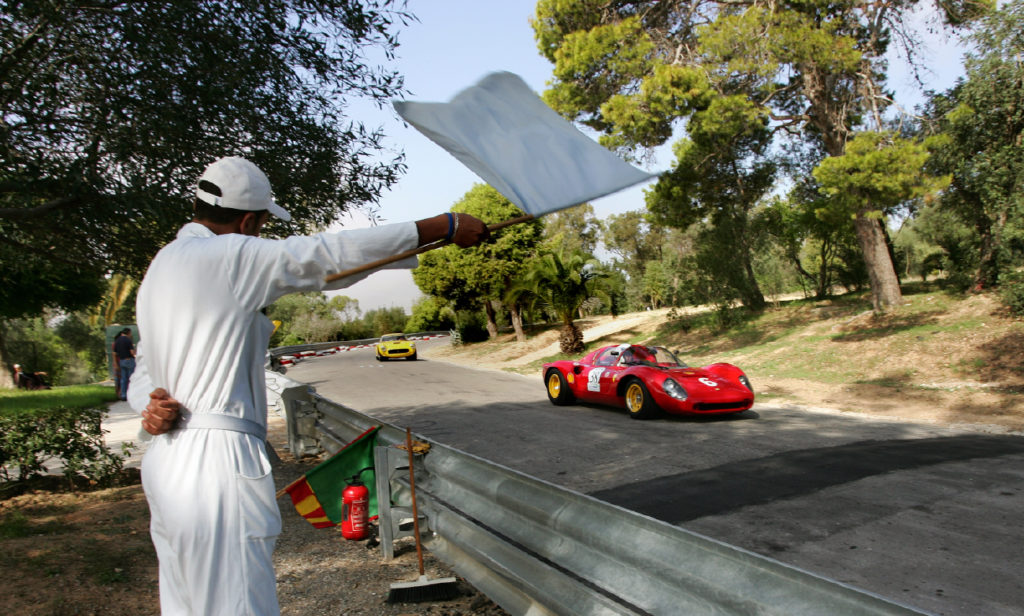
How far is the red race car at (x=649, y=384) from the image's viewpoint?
971cm

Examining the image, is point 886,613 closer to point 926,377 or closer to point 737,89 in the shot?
point 926,377

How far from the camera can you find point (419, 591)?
3.63m

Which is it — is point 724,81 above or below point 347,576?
above

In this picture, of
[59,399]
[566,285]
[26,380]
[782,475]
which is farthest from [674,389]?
[26,380]

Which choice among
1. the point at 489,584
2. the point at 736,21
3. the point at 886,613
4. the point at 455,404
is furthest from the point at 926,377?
the point at 886,613

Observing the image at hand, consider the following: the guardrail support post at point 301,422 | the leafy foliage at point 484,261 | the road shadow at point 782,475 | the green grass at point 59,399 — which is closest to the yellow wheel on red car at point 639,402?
the road shadow at point 782,475

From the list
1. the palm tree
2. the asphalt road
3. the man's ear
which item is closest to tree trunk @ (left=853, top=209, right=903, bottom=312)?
the asphalt road

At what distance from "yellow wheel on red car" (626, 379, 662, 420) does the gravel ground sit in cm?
594

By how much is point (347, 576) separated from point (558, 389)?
8354 mm

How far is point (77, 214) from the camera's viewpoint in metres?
5.59

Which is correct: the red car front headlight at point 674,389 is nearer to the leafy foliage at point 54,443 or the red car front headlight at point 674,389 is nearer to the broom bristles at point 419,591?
the broom bristles at point 419,591

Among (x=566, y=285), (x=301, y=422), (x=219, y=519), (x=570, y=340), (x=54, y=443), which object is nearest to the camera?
(x=219, y=519)

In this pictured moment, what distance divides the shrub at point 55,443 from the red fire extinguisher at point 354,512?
379 centimetres

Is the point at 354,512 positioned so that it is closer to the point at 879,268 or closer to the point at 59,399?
the point at 59,399
